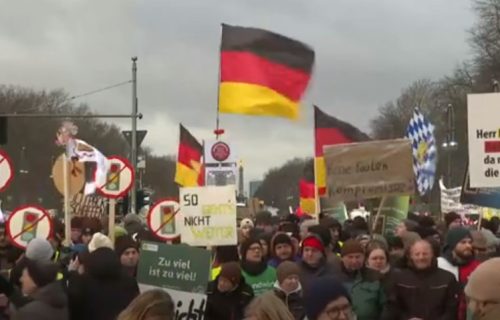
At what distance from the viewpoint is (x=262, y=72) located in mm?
12008

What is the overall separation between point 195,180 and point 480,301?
1392 cm

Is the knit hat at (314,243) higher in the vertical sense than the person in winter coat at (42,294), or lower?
higher

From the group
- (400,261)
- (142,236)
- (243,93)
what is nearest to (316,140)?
(243,93)

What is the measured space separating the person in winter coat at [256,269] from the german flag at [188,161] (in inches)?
328

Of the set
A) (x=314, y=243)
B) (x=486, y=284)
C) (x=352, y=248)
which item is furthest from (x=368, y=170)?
(x=486, y=284)

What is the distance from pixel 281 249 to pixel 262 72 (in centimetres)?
339

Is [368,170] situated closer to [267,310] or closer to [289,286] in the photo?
[289,286]

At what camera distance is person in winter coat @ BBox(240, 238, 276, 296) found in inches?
337

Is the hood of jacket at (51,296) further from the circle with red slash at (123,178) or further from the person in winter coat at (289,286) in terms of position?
the circle with red slash at (123,178)

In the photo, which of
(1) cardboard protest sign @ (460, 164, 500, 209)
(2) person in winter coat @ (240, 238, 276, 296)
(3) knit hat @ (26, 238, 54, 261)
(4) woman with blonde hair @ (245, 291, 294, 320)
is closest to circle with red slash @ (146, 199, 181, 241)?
(1) cardboard protest sign @ (460, 164, 500, 209)

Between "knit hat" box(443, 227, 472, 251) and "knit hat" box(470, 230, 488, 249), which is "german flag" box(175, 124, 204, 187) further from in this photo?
"knit hat" box(443, 227, 472, 251)

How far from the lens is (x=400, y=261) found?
26.6 feet

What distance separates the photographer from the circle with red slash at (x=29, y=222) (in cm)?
1148

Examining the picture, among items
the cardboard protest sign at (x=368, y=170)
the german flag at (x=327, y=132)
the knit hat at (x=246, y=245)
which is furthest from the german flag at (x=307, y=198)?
the knit hat at (x=246, y=245)
